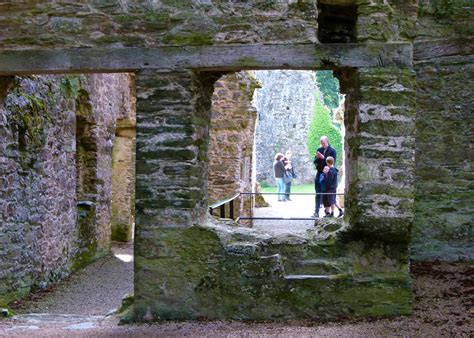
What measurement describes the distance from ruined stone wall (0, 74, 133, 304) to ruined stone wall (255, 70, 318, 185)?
1708 centimetres

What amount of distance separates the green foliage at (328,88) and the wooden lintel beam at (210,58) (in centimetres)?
2675

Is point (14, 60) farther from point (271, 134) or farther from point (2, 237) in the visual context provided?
point (271, 134)

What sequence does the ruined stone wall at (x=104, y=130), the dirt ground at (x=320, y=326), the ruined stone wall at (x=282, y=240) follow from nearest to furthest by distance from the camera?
the dirt ground at (x=320, y=326)
the ruined stone wall at (x=282, y=240)
the ruined stone wall at (x=104, y=130)

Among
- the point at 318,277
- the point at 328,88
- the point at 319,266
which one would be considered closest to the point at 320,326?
the point at 318,277

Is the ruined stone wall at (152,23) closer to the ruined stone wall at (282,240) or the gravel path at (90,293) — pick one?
the ruined stone wall at (282,240)

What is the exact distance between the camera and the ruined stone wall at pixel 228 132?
12.9m

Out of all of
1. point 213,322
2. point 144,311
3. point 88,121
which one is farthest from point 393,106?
point 88,121

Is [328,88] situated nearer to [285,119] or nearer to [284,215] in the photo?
[285,119]

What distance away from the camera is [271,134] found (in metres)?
29.3

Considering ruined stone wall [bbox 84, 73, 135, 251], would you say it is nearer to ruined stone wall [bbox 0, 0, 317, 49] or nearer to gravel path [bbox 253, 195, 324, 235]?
gravel path [bbox 253, 195, 324, 235]

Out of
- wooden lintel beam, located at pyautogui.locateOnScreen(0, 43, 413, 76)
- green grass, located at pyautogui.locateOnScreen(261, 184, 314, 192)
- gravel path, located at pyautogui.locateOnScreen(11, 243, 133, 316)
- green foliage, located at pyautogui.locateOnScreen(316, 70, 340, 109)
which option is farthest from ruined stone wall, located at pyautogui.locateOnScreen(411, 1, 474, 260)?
green foliage, located at pyautogui.locateOnScreen(316, 70, 340, 109)

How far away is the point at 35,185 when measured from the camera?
798 cm

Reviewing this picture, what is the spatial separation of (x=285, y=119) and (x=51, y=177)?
2146 centimetres

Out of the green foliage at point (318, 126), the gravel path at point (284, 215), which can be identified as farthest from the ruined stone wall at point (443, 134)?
the green foliage at point (318, 126)
